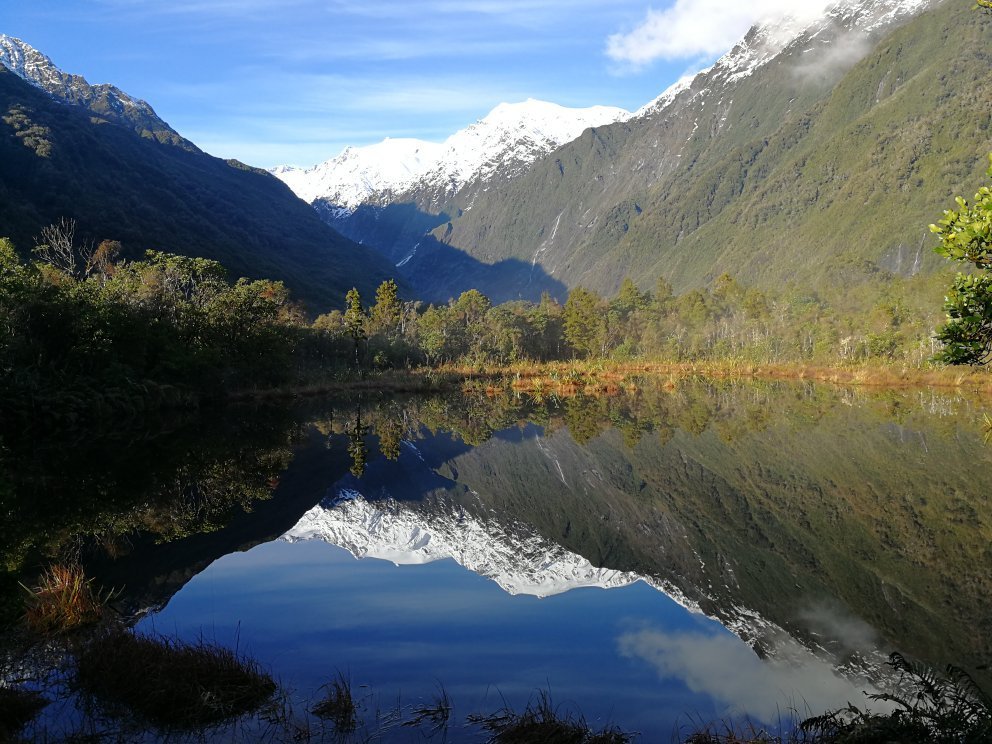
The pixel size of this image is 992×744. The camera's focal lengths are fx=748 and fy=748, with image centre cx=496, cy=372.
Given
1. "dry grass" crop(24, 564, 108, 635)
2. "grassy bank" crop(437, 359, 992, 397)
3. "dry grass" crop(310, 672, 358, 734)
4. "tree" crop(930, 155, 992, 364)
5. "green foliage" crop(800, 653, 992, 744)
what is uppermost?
"grassy bank" crop(437, 359, 992, 397)

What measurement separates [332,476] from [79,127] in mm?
174016

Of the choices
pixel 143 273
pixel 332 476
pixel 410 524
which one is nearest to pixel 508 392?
pixel 143 273

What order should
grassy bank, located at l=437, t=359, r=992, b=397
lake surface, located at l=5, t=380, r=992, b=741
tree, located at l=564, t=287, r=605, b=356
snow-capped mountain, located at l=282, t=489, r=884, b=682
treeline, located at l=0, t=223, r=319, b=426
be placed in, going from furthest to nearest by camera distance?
tree, located at l=564, t=287, r=605, b=356
grassy bank, located at l=437, t=359, r=992, b=397
treeline, located at l=0, t=223, r=319, b=426
snow-capped mountain, located at l=282, t=489, r=884, b=682
lake surface, located at l=5, t=380, r=992, b=741

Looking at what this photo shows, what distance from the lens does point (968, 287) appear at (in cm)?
820

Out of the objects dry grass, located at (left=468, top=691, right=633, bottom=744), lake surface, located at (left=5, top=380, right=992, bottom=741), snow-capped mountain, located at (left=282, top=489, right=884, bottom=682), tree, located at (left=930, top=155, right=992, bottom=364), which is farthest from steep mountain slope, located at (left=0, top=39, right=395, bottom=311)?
tree, located at (left=930, top=155, right=992, bottom=364)

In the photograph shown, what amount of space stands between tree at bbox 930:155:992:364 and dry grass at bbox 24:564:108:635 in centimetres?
1108

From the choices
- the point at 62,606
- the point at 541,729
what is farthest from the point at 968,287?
the point at 62,606

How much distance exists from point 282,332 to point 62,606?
1701 inches

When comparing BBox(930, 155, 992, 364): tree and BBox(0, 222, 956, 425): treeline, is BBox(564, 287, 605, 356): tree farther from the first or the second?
BBox(930, 155, 992, 364): tree

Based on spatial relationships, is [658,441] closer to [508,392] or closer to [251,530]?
[251,530]

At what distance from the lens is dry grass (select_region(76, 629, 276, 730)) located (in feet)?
24.5

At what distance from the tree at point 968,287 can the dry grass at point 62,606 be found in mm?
11077

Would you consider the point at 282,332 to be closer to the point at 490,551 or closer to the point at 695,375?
the point at 695,375

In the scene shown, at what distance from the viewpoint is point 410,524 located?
18000mm
